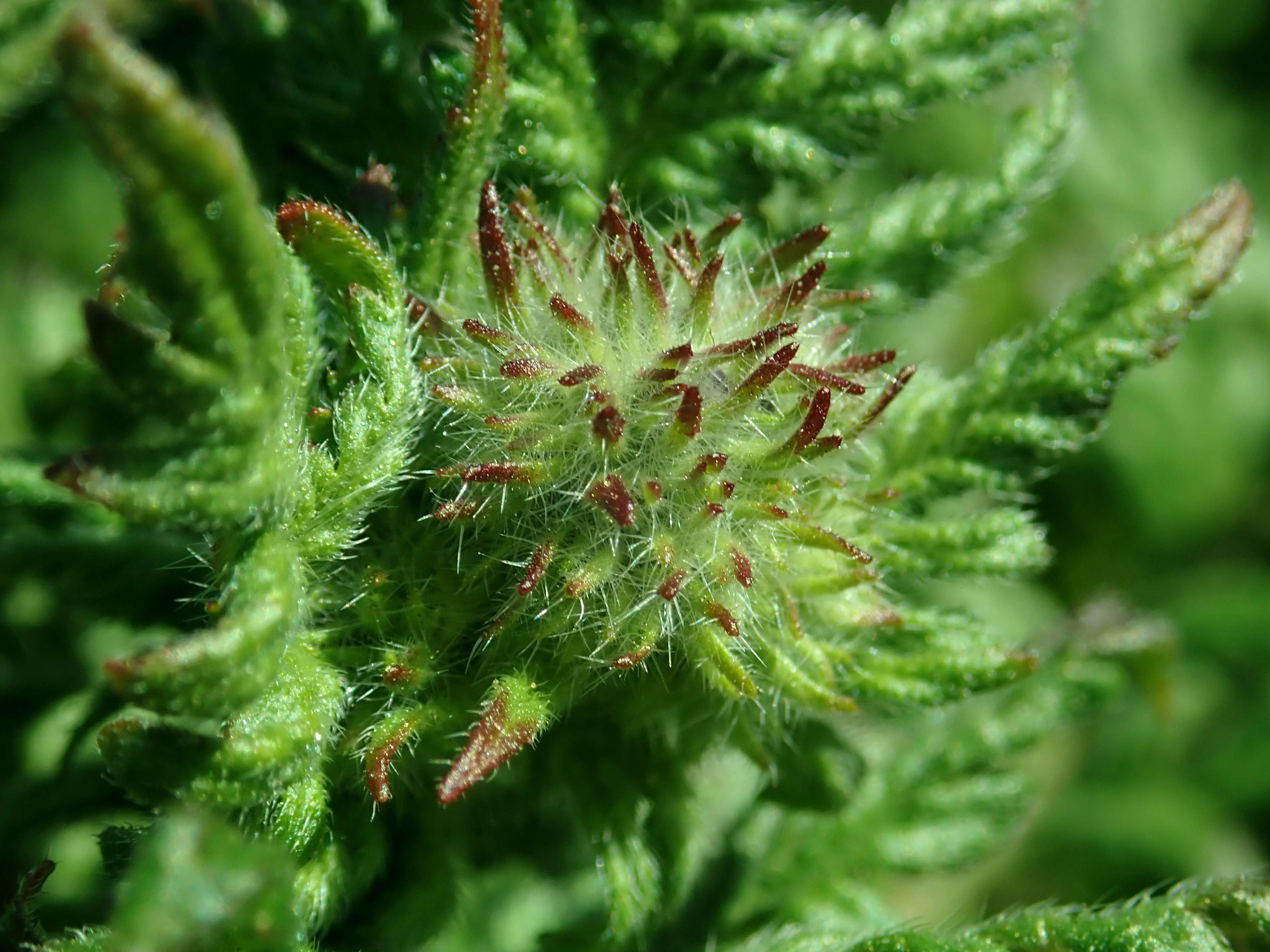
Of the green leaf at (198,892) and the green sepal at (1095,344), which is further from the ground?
the green leaf at (198,892)

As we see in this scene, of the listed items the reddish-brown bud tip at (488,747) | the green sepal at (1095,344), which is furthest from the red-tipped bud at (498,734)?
the green sepal at (1095,344)

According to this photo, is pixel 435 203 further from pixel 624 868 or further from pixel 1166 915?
pixel 1166 915

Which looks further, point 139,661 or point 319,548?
point 319,548

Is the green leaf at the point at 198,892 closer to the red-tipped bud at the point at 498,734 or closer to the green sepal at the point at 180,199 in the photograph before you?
the red-tipped bud at the point at 498,734

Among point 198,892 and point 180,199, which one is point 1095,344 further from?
point 198,892

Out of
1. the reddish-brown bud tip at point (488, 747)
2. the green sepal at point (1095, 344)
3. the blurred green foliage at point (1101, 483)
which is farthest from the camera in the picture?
the blurred green foliage at point (1101, 483)

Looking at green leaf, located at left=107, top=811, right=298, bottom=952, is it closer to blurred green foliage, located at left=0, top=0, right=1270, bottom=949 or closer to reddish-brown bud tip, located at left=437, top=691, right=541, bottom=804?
reddish-brown bud tip, located at left=437, top=691, right=541, bottom=804

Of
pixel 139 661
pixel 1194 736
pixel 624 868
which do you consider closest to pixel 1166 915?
pixel 624 868

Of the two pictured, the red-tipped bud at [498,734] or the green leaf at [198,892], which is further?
the red-tipped bud at [498,734]

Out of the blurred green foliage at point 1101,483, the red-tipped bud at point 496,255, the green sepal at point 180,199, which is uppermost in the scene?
the green sepal at point 180,199

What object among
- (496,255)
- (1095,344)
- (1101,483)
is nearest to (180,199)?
(496,255)

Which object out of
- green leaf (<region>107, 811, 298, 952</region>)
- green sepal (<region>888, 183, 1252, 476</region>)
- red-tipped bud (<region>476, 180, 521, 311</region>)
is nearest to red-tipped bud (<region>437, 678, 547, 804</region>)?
green leaf (<region>107, 811, 298, 952</region>)
